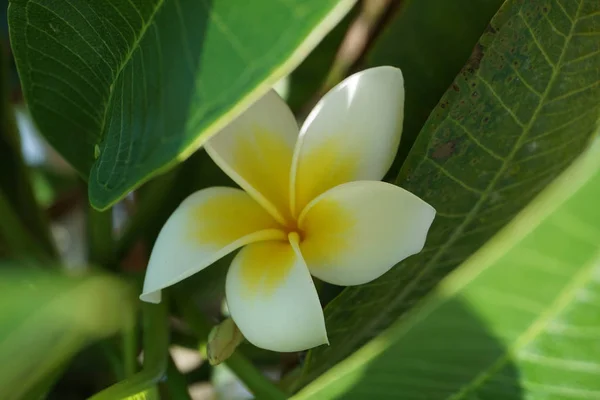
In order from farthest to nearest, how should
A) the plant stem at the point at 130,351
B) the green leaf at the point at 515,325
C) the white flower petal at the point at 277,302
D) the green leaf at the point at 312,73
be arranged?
1. the green leaf at the point at 312,73
2. the plant stem at the point at 130,351
3. the white flower petal at the point at 277,302
4. the green leaf at the point at 515,325

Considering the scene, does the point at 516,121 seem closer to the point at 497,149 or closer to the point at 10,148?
the point at 497,149

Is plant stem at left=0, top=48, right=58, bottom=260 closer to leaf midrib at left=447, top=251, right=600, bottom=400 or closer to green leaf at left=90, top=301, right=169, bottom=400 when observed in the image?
green leaf at left=90, top=301, right=169, bottom=400

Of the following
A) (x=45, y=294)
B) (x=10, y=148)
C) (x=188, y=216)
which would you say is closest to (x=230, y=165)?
(x=188, y=216)

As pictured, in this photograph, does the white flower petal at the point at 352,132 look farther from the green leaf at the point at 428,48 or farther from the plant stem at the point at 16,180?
the plant stem at the point at 16,180

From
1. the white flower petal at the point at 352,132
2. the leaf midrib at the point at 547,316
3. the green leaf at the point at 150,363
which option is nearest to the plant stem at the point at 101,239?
the green leaf at the point at 150,363

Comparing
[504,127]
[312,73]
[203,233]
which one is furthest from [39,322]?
[312,73]

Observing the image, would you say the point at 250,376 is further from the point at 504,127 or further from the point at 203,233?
the point at 504,127

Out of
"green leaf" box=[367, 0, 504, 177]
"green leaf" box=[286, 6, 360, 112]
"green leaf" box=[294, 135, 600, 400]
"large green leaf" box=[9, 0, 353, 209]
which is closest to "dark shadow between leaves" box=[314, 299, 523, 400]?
"green leaf" box=[294, 135, 600, 400]

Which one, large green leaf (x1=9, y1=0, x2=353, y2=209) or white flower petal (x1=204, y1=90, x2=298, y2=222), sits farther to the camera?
white flower petal (x1=204, y1=90, x2=298, y2=222)
